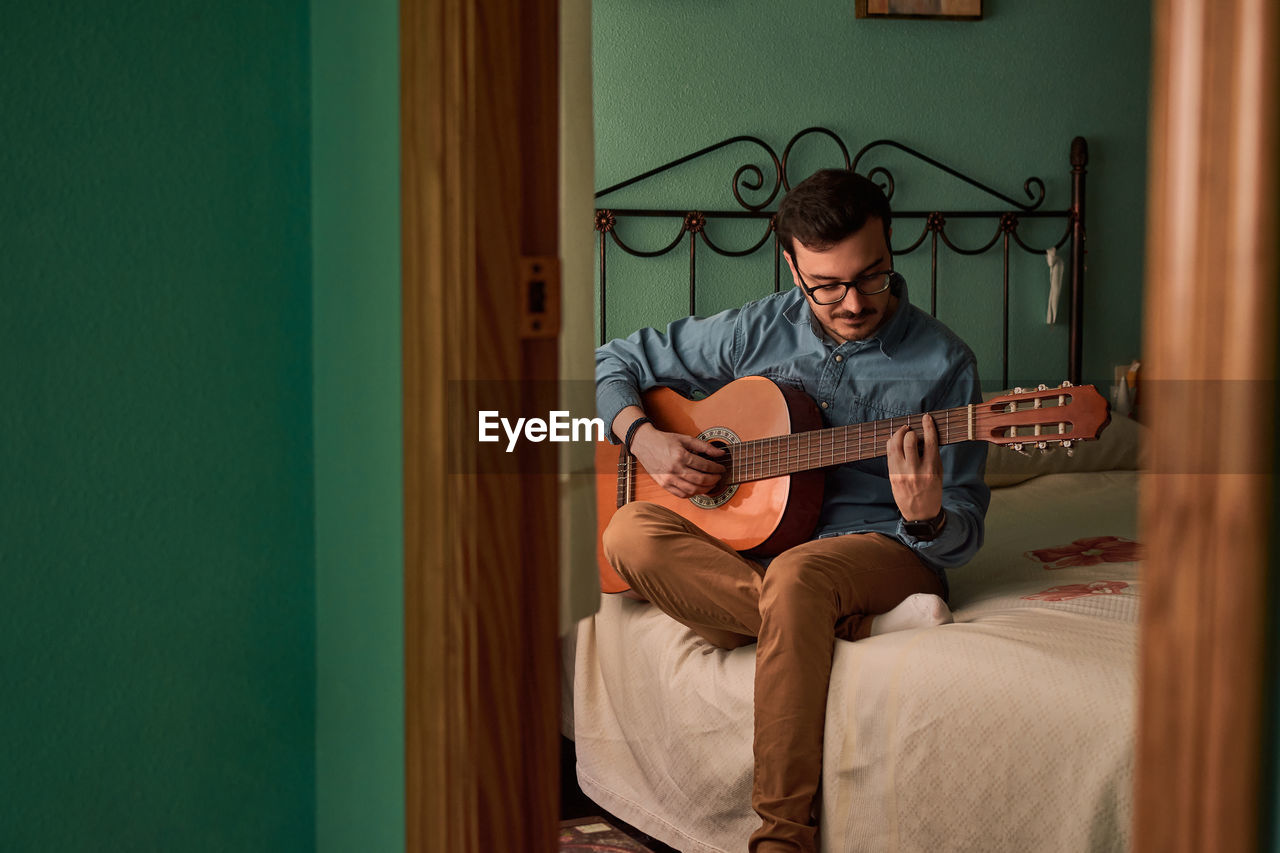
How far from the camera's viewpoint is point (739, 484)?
211 centimetres

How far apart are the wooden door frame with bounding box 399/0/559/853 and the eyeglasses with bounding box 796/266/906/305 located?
1.32m

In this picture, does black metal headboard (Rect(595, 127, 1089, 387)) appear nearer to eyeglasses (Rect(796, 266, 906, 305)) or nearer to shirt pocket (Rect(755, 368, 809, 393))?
shirt pocket (Rect(755, 368, 809, 393))

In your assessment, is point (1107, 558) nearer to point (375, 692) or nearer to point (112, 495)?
point (375, 692)

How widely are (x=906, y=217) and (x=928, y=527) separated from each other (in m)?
1.53

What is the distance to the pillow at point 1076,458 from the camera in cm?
275

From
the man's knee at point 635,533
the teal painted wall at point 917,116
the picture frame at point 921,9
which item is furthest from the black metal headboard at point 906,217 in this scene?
the man's knee at point 635,533

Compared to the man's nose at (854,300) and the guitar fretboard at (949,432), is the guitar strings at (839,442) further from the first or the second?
the man's nose at (854,300)

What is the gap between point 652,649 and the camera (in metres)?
1.97

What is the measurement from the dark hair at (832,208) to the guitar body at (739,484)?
296 mm

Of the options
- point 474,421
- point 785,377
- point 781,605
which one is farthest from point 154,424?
point 785,377

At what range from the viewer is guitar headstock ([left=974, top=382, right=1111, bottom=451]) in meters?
1.69

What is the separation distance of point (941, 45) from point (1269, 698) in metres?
3.06

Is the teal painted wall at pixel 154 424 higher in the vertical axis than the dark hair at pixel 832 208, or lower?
lower

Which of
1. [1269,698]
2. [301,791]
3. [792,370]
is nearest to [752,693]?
[792,370]
